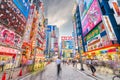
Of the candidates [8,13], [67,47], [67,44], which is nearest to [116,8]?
[8,13]

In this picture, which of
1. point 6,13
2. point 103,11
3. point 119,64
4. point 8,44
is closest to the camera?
point 119,64

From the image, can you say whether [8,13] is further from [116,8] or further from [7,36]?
[116,8]

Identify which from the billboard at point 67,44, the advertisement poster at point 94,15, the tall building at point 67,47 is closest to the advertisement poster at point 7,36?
the advertisement poster at point 94,15

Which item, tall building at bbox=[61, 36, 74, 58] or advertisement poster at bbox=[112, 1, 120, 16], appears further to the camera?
tall building at bbox=[61, 36, 74, 58]

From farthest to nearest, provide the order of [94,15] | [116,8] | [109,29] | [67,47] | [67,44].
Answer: [67,44] < [67,47] < [94,15] < [116,8] < [109,29]

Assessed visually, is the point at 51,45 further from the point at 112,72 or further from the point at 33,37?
the point at 112,72

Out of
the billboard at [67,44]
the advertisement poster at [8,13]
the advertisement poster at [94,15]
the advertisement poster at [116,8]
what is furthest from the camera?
the billboard at [67,44]

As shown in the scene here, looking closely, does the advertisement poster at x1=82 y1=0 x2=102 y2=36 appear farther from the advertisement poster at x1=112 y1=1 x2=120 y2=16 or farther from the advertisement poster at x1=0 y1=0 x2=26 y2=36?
the advertisement poster at x1=0 y1=0 x2=26 y2=36

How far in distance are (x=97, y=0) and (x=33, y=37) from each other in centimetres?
2775

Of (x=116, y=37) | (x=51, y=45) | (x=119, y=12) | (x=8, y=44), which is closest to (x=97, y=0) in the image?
(x=119, y=12)

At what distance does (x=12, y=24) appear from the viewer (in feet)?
80.2

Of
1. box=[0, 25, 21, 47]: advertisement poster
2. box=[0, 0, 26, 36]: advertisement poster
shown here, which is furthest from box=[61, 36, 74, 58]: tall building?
box=[0, 0, 26, 36]: advertisement poster

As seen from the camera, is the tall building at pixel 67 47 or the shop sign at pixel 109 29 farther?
the tall building at pixel 67 47

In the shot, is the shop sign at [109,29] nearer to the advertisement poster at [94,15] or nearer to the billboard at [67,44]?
the advertisement poster at [94,15]
